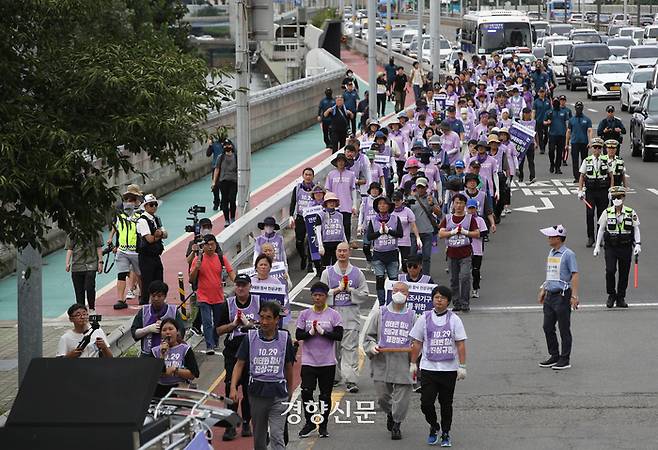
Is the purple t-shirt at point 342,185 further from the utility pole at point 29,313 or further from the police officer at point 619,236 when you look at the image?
the utility pole at point 29,313

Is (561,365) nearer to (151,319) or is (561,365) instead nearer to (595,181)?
(151,319)

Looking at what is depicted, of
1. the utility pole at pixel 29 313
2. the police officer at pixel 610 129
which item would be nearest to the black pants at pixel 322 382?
the utility pole at pixel 29 313

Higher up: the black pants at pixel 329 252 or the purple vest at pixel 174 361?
the purple vest at pixel 174 361

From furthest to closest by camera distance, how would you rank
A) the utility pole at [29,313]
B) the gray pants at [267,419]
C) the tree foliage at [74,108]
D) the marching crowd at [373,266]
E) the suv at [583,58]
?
the suv at [583,58], the utility pole at [29,313], the marching crowd at [373,266], the gray pants at [267,419], the tree foliage at [74,108]

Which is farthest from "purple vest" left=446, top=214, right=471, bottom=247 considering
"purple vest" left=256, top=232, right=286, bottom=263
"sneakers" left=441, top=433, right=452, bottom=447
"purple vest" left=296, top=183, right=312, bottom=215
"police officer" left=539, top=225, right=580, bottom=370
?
"sneakers" left=441, top=433, right=452, bottom=447

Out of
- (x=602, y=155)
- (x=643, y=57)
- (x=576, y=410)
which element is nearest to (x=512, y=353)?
(x=576, y=410)

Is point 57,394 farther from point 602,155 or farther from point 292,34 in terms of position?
point 292,34

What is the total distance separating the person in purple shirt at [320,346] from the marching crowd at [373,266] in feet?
0.04

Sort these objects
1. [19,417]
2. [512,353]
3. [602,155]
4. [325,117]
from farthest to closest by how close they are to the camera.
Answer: [325,117], [602,155], [512,353], [19,417]

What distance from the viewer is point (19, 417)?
9.65m

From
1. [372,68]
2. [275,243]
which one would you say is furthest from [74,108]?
[372,68]

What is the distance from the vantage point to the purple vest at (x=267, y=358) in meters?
12.4

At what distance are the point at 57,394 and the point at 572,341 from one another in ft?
29.6

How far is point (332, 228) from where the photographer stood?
20172 mm
